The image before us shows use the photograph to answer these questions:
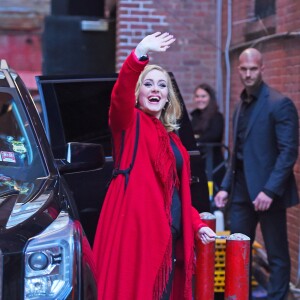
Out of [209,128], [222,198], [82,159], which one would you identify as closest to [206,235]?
[82,159]

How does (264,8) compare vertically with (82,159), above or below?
above

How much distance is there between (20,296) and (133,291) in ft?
3.78

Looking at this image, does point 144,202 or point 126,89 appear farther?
point 144,202

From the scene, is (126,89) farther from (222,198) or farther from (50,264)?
(222,198)

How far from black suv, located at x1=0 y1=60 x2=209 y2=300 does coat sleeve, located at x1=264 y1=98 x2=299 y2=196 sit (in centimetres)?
52

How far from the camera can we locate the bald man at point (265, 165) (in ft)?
17.4

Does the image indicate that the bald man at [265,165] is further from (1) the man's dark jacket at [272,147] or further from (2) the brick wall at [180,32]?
(2) the brick wall at [180,32]

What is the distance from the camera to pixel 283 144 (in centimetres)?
530

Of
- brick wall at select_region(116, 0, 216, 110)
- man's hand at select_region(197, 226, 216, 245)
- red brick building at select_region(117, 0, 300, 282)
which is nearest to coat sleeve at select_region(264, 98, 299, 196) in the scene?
man's hand at select_region(197, 226, 216, 245)

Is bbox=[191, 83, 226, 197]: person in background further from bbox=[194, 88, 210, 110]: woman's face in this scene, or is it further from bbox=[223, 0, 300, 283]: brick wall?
bbox=[223, 0, 300, 283]: brick wall

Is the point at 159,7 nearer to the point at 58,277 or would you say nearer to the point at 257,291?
the point at 257,291

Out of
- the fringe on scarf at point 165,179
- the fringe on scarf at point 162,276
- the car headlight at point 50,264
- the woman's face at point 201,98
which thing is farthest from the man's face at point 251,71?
the car headlight at point 50,264

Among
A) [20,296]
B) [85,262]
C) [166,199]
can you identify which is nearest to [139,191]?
[166,199]

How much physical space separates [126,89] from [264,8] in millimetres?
4070
